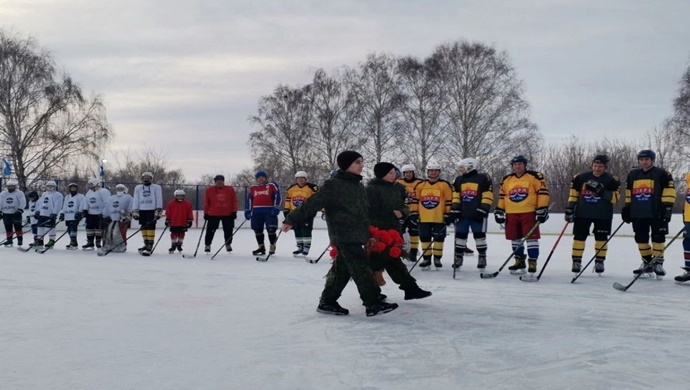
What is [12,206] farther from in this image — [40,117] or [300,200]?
[40,117]

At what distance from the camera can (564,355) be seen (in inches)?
172

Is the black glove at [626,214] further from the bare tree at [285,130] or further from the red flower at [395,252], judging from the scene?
the bare tree at [285,130]

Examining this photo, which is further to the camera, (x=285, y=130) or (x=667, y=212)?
(x=285, y=130)

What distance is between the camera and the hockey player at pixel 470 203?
9719 millimetres

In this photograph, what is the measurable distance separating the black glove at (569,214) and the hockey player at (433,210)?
1638mm

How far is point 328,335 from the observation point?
199 inches

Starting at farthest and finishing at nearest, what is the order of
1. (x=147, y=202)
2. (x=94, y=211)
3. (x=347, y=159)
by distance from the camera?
(x=94, y=211)
(x=147, y=202)
(x=347, y=159)

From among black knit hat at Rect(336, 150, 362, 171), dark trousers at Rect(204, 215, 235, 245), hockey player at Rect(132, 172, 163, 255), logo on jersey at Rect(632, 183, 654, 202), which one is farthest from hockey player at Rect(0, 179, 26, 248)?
logo on jersey at Rect(632, 183, 654, 202)

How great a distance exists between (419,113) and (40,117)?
669 inches

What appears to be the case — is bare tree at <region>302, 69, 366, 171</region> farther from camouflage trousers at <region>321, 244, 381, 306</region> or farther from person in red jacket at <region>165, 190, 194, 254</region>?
camouflage trousers at <region>321, 244, 381, 306</region>

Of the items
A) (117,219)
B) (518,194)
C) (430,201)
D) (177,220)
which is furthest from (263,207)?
(518,194)

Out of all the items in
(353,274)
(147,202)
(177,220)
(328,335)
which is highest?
(147,202)

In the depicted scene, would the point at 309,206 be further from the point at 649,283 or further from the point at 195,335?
the point at 649,283

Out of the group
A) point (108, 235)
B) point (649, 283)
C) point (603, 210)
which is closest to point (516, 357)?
point (649, 283)
